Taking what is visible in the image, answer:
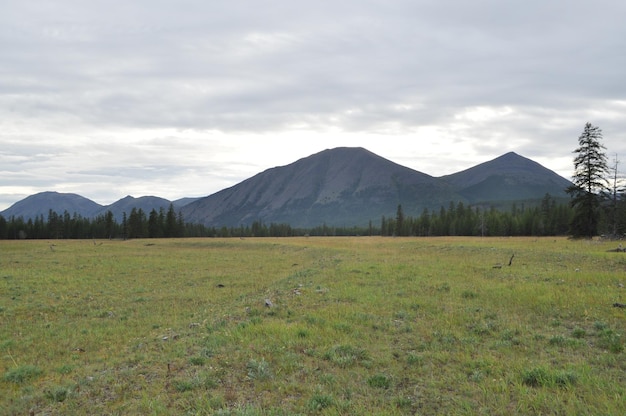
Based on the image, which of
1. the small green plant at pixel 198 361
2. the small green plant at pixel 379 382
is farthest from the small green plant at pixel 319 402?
the small green plant at pixel 198 361

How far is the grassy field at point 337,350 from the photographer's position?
758 centimetres

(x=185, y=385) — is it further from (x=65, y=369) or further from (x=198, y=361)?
(x=65, y=369)

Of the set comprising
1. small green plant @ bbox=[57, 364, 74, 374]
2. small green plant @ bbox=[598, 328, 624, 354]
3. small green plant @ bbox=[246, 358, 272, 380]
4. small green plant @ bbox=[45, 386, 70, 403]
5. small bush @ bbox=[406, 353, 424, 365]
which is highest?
small green plant @ bbox=[598, 328, 624, 354]

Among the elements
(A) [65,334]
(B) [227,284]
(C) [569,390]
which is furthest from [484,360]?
(B) [227,284]

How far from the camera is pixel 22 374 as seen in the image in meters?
10.3

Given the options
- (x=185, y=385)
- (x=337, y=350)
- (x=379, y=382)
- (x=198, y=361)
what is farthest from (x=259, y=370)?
(x=379, y=382)

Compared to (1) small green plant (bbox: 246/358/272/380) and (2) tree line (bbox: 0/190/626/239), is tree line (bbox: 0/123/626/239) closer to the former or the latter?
(2) tree line (bbox: 0/190/626/239)

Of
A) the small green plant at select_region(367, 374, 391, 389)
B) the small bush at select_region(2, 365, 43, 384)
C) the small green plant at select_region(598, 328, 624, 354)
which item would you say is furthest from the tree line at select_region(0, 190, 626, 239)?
the small bush at select_region(2, 365, 43, 384)

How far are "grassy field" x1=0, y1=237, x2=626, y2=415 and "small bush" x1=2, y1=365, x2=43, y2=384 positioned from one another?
0.03 metres

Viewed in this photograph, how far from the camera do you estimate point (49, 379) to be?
10.1m

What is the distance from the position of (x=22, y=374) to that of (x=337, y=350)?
927 centimetres

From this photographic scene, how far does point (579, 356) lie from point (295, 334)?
27.0 feet

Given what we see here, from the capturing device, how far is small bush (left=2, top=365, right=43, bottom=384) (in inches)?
400

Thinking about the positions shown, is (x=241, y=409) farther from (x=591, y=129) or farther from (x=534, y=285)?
(x=591, y=129)
